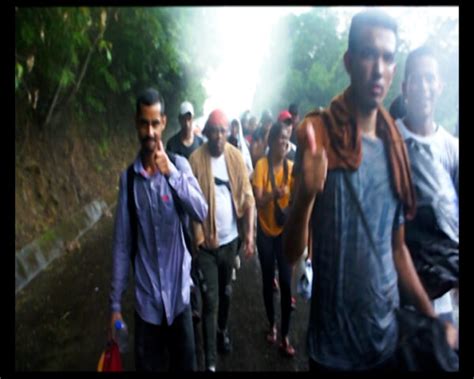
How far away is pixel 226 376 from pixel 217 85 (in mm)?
1954

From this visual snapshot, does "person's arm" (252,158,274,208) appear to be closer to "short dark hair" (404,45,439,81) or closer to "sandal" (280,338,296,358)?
"sandal" (280,338,296,358)

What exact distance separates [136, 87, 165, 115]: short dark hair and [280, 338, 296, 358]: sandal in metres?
1.70

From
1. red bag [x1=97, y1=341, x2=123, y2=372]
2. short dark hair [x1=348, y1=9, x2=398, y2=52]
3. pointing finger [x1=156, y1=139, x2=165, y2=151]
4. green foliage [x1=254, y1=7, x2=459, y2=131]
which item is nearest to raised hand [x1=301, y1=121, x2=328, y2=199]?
green foliage [x1=254, y1=7, x2=459, y2=131]

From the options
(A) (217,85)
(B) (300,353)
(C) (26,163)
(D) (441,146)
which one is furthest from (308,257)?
(C) (26,163)

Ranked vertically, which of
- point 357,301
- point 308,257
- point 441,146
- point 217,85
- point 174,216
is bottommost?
point 357,301

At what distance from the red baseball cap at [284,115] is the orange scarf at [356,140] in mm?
187

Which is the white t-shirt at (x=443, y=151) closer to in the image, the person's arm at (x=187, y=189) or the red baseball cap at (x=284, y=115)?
the red baseball cap at (x=284, y=115)

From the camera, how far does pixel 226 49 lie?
2699 mm

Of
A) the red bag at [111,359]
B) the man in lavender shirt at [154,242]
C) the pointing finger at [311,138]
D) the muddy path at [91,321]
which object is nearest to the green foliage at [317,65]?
the pointing finger at [311,138]

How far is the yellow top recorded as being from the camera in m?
2.55

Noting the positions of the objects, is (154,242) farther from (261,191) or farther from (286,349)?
(286,349)

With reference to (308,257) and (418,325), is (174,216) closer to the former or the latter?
(308,257)

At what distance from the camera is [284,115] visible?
2588 millimetres
